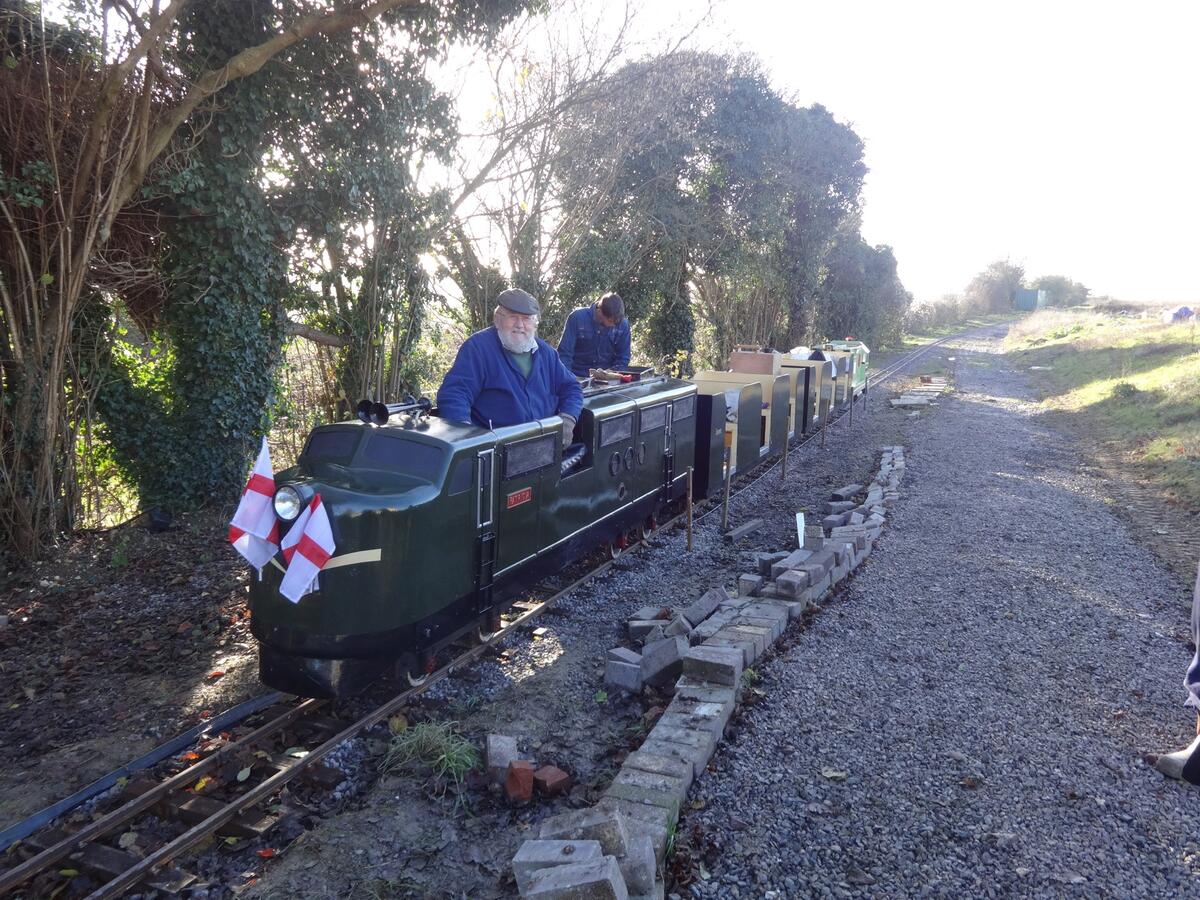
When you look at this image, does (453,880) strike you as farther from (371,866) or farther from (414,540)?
(414,540)

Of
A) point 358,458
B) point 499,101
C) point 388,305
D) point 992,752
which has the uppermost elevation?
point 499,101

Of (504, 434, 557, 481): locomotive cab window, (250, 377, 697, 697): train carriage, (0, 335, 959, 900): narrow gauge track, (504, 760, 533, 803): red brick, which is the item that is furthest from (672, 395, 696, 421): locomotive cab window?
(504, 760, 533, 803): red brick

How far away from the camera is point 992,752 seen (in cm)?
462

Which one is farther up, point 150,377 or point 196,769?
point 150,377

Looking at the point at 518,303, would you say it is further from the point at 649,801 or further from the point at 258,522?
the point at 649,801

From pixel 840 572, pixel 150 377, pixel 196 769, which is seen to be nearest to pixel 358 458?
pixel 196 769

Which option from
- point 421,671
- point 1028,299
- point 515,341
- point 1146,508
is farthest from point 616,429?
point 1028,299

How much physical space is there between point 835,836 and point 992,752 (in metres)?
1.34

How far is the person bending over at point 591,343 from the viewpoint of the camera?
9.70 m

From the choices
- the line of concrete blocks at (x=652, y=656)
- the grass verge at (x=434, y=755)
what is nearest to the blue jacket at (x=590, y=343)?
the line of concrete blocks at (x=652, y=656)

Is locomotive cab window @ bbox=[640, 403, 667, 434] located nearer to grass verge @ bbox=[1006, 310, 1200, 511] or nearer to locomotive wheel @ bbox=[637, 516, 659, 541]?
locomotive wheel @ bbox=[637, 516, 659, 541]

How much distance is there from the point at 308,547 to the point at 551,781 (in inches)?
68.1

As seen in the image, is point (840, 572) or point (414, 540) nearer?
point (414, 540)

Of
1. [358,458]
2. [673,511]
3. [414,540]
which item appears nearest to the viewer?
[414,540]
